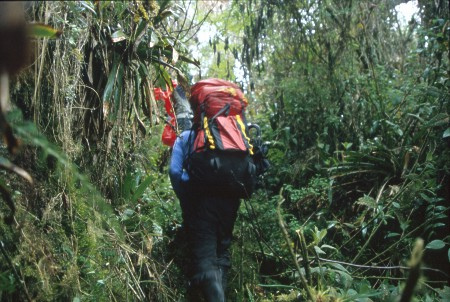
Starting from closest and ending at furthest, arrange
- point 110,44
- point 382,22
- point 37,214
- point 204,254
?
point 37,214 < point 110,44 < point 204,254 < point 382,22

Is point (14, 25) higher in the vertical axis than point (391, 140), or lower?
higher

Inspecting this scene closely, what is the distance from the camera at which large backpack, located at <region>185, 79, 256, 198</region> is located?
4.50m

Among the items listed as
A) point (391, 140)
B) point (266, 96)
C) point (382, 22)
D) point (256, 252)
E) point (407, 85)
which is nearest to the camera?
point (256, 252)

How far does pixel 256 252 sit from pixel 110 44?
2461mm

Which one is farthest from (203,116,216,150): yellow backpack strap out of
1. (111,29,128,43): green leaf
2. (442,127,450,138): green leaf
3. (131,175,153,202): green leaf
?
(442,127,450,138): green leaf

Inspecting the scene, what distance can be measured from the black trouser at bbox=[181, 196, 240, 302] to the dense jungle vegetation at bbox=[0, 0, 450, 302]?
22 cm

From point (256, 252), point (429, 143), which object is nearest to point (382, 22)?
point (429, 143)

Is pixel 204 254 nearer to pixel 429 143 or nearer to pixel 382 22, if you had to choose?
pixel 429 143

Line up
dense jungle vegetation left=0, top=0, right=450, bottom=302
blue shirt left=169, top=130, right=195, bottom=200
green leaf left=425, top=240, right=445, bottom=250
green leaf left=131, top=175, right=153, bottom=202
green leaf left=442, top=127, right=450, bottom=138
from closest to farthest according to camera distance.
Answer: dense jungle vegetation left=0, top=0, right=450, bottom=302, green leaf left=425, top=240, right=445, bottom=250, blue shirt left=169, top=130, right=195, bottom=200, green leaf left=131, top=175, right=153, bottom=202, green leaf left=442, top=127, right=450, bottom=138

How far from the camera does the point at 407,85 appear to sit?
6.64 m

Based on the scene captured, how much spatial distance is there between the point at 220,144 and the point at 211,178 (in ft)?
0.98

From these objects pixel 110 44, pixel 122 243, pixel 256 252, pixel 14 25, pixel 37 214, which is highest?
pixel 110 44

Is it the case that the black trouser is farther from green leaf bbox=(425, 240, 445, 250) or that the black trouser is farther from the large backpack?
green leaf bbox=(425, 240, 445, 250)

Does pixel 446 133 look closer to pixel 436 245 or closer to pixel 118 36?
pixel 436 245
